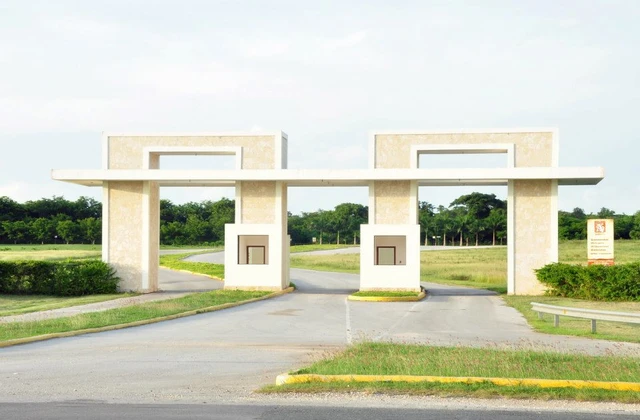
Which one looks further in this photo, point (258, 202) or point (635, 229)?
point (635, 229)

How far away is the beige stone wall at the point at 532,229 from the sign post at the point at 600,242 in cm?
147

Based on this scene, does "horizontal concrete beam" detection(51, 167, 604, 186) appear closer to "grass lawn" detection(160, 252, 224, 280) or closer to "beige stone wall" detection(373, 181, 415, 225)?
"beige stone wall" detection(373, 181, 415, 225)

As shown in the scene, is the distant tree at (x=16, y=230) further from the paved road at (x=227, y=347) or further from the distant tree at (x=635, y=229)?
the distant tree at (x=635, y=229)

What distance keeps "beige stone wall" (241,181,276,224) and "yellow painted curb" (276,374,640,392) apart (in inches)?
766

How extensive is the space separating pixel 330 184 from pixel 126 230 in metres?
8.33

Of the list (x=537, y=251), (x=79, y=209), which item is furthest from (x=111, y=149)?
(x=79, y=209)

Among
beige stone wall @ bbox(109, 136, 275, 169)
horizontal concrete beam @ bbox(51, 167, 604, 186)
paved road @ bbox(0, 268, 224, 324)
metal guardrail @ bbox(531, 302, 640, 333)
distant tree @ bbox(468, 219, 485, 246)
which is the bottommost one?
paved road @ bbox(0, 268, 224, 324)

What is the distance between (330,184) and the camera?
104 feet

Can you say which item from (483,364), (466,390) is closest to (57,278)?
(483,364)

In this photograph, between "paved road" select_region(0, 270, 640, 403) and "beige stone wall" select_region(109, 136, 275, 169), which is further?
"beige stone wall" select_region(109, 136, 275, 169)

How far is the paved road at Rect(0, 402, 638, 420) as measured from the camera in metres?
9.21

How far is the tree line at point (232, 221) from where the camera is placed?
84.4 m

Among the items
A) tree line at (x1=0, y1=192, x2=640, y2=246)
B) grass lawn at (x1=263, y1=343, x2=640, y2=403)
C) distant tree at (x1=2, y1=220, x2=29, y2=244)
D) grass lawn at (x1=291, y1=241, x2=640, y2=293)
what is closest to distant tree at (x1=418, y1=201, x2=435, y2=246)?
tree line at (x1=0, y1=192, x2=640, y2=246)

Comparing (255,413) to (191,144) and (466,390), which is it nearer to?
(466,390)
